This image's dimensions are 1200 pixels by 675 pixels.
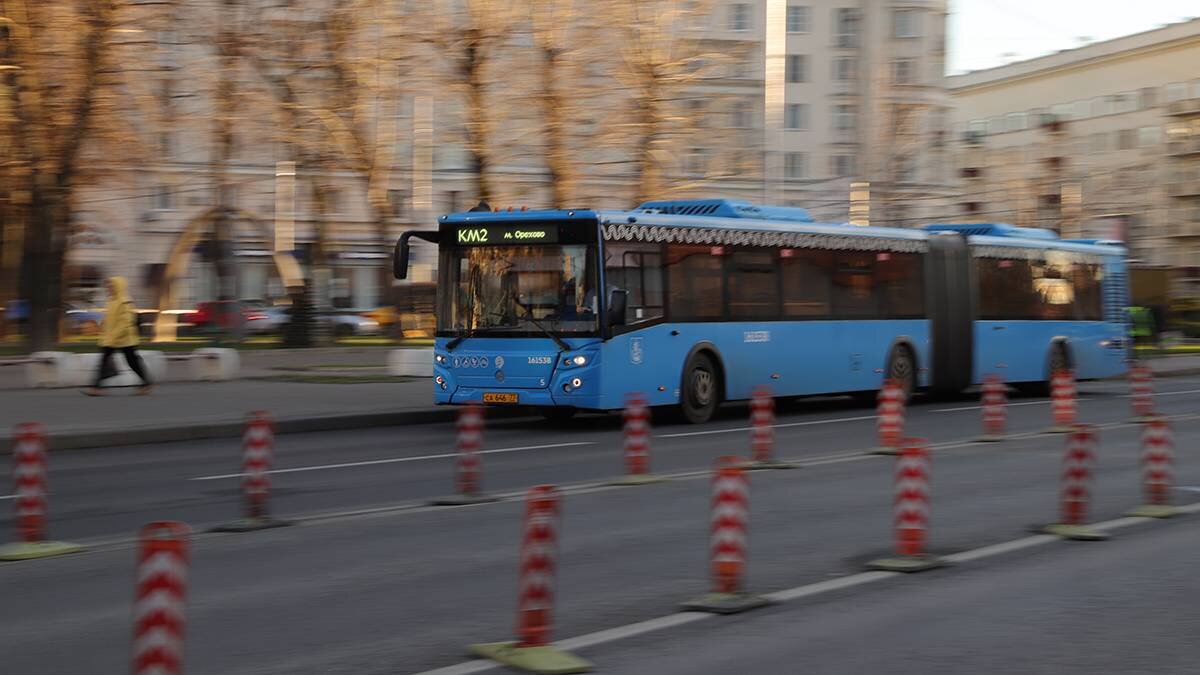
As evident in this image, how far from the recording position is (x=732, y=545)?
8359 mm

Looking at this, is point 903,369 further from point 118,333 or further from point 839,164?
point 839,164

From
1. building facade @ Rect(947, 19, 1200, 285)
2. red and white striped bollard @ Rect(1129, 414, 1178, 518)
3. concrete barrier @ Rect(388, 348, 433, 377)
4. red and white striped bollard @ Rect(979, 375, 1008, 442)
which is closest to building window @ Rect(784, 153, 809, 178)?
building facade @ Rect(947, 19, 1200, 285)

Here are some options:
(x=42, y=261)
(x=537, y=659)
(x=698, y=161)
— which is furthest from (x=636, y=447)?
(x=698, y=161)

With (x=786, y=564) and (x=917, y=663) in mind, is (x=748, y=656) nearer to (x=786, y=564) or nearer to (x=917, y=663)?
(x=917, y=663)

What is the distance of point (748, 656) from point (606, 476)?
8.13m

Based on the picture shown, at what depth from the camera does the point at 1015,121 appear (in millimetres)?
108312

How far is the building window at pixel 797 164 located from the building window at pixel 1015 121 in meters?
31.1

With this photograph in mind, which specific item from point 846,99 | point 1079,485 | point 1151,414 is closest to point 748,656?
point 1079,485

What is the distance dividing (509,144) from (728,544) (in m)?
29.7

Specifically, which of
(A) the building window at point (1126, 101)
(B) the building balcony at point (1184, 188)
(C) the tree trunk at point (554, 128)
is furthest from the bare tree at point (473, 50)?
(A) the building window at point (1126, 101)

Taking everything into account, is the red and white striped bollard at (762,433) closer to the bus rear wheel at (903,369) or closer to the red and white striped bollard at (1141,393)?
the red and white striped bollard at (1141,393)

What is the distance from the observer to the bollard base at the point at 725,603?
27.1 feet

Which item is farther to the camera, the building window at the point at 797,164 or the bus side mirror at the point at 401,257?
the building window at the point at 797,164

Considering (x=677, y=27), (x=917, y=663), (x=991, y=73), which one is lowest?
(x=917, y=663)
